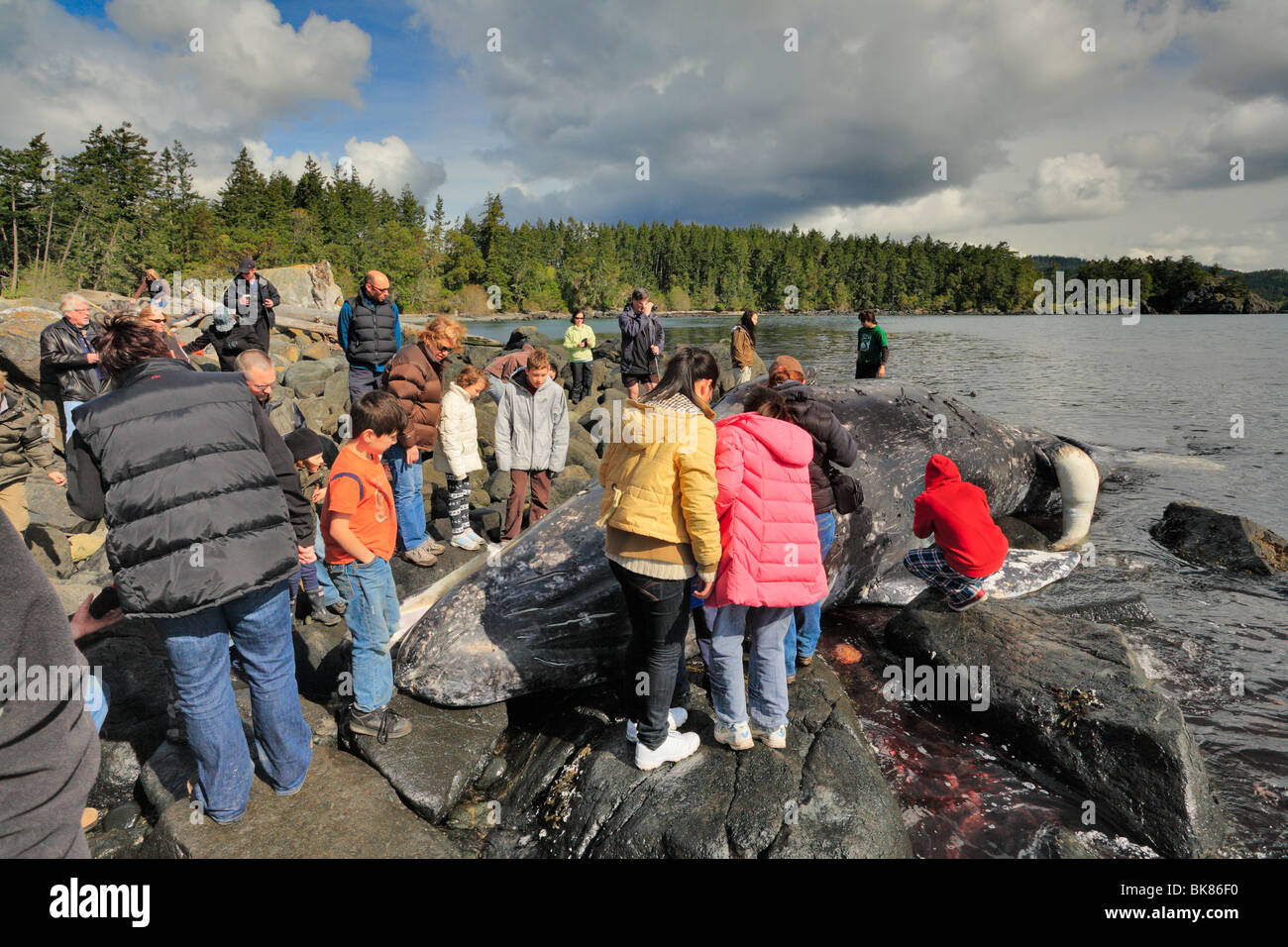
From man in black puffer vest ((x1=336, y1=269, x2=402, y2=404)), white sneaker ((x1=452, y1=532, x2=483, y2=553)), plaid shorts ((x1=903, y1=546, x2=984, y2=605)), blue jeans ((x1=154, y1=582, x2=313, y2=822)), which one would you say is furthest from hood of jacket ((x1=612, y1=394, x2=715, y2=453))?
man in black puffer vest ((x1=336, y1=269, x2=402, y2=404))

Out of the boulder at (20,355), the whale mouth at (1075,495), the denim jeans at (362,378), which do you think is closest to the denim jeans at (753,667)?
the denim jeans at (362,378)

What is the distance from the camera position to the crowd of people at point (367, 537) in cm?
297

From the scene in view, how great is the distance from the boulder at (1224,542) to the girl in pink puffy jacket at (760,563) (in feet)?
22.9

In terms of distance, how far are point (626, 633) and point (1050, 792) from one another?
2887 millimetres

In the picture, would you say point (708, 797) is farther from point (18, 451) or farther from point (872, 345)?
point (872, 345)

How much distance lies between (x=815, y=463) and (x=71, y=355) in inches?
319

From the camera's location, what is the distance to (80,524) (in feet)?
27.1

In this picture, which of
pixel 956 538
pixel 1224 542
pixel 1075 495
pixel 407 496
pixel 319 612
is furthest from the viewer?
pixel 1224 542

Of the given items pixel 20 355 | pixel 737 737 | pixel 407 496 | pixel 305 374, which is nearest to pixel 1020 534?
pixel 737 737

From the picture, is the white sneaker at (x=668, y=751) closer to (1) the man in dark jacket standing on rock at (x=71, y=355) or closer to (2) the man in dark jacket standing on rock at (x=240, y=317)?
(1) the man in dark jacket standing on rock at (x=71, y=355)

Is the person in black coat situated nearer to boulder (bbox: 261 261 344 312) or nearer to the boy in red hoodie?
the boy in red hoodie

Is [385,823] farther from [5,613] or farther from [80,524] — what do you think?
[80,524]

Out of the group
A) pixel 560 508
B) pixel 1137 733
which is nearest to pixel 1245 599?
pixel 1137 733

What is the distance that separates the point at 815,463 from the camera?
15.7ft
